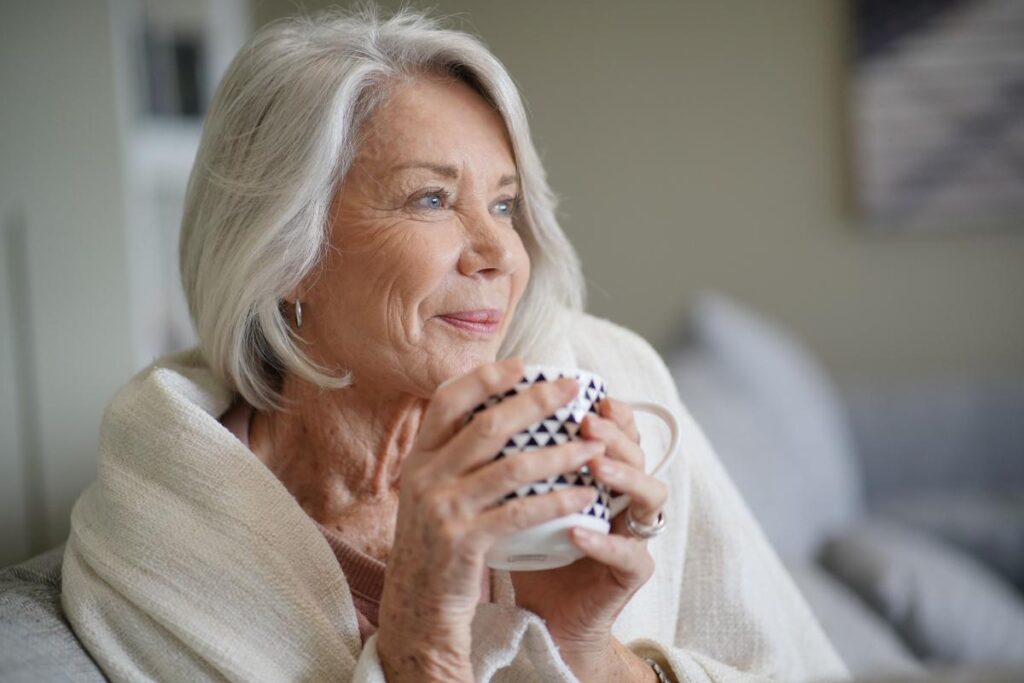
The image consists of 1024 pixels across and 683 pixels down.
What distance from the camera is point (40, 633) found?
104 cm

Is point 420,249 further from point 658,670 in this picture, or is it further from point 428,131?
point 658,670

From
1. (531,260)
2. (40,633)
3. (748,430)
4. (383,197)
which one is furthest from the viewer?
(748,430)

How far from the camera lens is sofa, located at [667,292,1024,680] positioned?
2.17 m

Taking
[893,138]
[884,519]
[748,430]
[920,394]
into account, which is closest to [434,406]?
[748,430]

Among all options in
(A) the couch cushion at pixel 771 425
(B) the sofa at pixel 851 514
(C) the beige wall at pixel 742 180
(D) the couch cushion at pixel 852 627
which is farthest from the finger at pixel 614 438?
(C) the beige wall at pixel 742 180

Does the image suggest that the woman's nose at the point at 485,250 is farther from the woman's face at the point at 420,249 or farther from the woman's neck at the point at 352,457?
the woman's neck at the point at 352,457

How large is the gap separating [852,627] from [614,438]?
126 cm

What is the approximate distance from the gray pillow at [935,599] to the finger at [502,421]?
1.53m

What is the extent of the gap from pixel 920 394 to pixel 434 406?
326cm

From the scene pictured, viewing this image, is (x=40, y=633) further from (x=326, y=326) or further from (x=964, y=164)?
(x=964, y=164)

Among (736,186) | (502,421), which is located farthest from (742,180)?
(502,421)

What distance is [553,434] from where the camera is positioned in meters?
0.87

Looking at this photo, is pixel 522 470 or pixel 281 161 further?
pixel 281 161

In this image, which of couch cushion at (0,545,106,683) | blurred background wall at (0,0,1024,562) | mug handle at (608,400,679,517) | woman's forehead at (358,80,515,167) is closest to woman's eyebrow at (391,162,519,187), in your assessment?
woman's forehead at (358,80,515,167)
